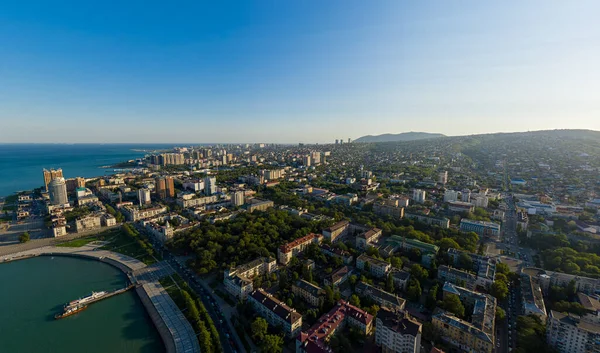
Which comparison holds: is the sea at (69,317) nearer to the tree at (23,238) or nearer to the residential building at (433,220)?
the tree at (23,238)

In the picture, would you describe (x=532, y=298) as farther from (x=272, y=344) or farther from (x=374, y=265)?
(x=272, y=344)

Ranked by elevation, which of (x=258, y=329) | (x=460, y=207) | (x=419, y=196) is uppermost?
(x=419, y=196)

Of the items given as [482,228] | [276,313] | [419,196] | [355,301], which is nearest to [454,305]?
[355,301]

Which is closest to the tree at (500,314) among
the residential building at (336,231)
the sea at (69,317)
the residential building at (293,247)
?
the residential building at (336,231)

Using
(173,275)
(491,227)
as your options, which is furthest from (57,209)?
(491,227)

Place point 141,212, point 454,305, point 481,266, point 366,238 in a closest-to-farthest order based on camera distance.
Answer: point 454,305
point 481,266
point 366,238
point 141,212

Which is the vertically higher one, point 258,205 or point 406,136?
point 406,136

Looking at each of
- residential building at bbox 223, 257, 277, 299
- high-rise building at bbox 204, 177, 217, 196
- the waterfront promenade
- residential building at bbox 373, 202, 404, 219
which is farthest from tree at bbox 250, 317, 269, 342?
high-rise building at bbox 204, 177, 217, 196

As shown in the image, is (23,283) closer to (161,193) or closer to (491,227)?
(161,193)
